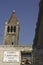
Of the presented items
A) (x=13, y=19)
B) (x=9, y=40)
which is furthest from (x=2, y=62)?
(x=13, y=19)

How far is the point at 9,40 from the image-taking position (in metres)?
49.2

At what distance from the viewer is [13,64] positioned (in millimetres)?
37062

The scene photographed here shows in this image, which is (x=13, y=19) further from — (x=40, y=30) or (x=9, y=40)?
(x=40, y=30)

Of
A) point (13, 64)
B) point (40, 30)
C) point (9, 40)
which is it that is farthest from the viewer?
point (9, 40)

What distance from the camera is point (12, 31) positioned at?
4988 cm

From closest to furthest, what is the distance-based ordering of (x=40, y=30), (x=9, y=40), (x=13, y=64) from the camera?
(x=40, y=30)
(x=13, y=64)
(x=9, y=40)

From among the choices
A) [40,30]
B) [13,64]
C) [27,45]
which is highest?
[40,30]

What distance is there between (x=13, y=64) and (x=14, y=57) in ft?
4.79

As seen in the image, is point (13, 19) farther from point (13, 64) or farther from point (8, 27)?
point (13, 64)

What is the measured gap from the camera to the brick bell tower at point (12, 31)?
48.8 meters

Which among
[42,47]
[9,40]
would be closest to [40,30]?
[42,47]

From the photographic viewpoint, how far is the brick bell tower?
48819 mm

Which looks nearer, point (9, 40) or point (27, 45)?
point (27, 45)

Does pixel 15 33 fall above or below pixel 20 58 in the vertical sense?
above
